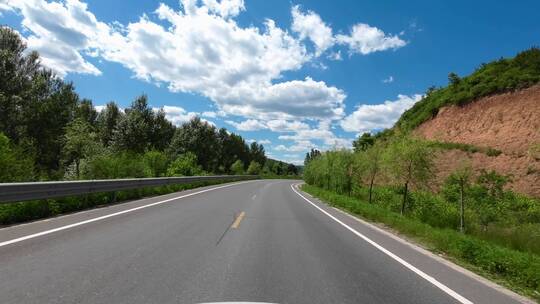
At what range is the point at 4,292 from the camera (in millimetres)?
4703

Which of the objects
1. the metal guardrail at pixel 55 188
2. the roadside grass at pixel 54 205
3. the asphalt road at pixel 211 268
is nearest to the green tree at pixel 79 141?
the metal guardrail at pixel 55 188

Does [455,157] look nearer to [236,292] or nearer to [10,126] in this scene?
[236,292]

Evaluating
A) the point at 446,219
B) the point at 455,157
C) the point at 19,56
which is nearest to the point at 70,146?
the point at 19,56

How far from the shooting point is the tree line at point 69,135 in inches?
963

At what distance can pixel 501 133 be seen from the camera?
120 ft

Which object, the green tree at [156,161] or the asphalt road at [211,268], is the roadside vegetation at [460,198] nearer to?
the asphalt road at [211,268]

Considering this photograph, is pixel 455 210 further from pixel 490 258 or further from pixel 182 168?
pixel 182 168

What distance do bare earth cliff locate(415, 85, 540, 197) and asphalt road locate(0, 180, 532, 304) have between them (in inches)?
832

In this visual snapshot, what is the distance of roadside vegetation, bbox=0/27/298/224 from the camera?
17406 millimetres

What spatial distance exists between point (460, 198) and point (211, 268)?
20.0 metres

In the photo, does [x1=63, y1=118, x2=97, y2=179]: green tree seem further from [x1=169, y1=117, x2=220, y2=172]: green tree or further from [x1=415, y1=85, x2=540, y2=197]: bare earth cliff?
[x1=169, y1=117, x2=220, y2=172]: green tree

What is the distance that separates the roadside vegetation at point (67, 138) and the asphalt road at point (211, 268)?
4.05 m

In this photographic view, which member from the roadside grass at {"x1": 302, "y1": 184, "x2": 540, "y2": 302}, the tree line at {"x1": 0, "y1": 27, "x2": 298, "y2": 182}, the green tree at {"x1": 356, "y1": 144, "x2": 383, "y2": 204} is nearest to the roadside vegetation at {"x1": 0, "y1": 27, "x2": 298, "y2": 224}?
the tree line at {"x1": 0, "y1": 27, "x2": 298, "y2": 182}

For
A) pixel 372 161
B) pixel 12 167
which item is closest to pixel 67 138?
pixel 12 167
